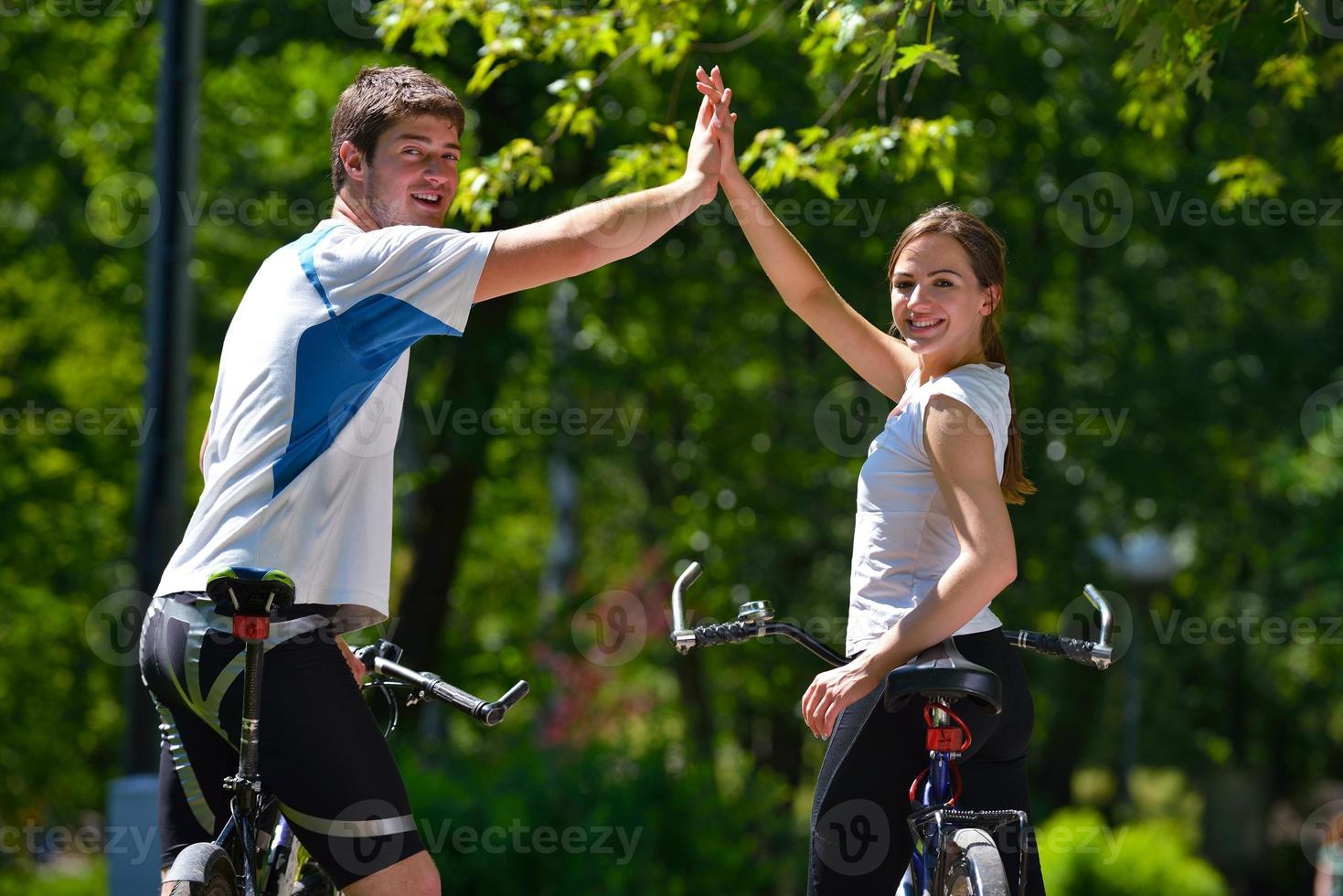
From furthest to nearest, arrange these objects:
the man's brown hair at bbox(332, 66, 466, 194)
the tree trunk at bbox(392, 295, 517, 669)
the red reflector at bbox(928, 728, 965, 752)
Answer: the tree trunk at bbox(392, 295, 517, 669), the man's brown hair at bbox(332, 66, 466, 194), the red reflector at bbox(928, 728, 965, 752)

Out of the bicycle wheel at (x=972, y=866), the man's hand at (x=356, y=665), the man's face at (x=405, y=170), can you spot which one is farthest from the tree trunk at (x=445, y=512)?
the bicycle wheel at (x=972, y=866)

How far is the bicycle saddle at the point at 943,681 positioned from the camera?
9.25 feet

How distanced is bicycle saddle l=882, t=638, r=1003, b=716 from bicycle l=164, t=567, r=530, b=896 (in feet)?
2.52

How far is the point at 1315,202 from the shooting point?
1097 cm

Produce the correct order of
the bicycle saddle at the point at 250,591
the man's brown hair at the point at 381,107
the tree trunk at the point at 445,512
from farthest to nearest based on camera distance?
the tree trunk at the point at 445,512 → the man's brown hair at the point at 381,107 → the bicycle saddle at the point at 250,591

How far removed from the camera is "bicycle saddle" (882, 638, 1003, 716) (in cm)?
282

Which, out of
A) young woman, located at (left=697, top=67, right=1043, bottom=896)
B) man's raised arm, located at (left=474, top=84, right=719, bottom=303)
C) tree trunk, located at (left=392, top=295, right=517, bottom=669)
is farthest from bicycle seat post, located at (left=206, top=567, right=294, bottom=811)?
tree trunk, located at (left=392, top=295, right=517, bottom=669)

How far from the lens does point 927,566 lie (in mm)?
3129

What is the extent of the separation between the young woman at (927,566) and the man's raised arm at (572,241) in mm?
610

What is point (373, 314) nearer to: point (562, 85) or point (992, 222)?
point (562, 85)

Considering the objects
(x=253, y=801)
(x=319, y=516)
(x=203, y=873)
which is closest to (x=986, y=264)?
(x=319, y=516)

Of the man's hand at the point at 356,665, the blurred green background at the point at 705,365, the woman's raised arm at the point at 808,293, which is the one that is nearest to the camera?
the man's hand at the point at 356,665

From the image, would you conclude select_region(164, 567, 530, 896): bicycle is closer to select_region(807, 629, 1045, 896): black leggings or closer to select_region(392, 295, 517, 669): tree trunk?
select_region(807, 629, 1045, 896): black leggings

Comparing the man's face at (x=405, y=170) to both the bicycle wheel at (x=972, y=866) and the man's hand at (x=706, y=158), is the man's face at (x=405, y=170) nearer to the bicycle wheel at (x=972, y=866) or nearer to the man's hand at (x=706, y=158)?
the man's hand at (x=706, y=158)
